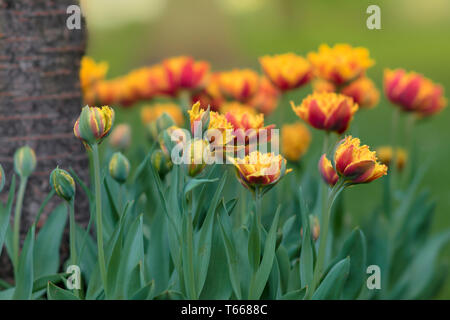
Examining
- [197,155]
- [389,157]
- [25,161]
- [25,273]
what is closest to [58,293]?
[25,273]

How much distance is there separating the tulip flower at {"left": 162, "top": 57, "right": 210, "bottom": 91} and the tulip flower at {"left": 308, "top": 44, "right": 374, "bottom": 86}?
309 mm

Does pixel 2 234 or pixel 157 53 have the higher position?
pixel 157 53

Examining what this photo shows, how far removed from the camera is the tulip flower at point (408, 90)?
128cm

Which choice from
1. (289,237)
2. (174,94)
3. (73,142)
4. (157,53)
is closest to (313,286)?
(289,237)

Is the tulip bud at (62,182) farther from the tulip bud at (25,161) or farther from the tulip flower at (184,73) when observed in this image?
the tulip flower at (184,73)

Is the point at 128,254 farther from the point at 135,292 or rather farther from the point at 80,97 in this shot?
the point at 80,97

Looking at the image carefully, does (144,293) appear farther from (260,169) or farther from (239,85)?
(239,85)

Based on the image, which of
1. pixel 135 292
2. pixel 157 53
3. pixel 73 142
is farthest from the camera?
pixel 157 53

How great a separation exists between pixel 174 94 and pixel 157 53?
4370 mm

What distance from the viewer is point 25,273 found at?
86 centimetres

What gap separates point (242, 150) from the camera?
81 cm

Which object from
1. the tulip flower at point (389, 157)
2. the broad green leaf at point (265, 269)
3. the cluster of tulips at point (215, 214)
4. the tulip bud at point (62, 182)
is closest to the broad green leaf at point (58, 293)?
the cluster of tulips at point (215, 214)

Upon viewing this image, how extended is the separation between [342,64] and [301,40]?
23.8ft

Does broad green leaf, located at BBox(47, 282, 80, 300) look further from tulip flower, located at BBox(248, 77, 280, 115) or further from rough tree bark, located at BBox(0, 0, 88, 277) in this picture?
tulip flower, located at BBox(248, 77, 280, 115)
